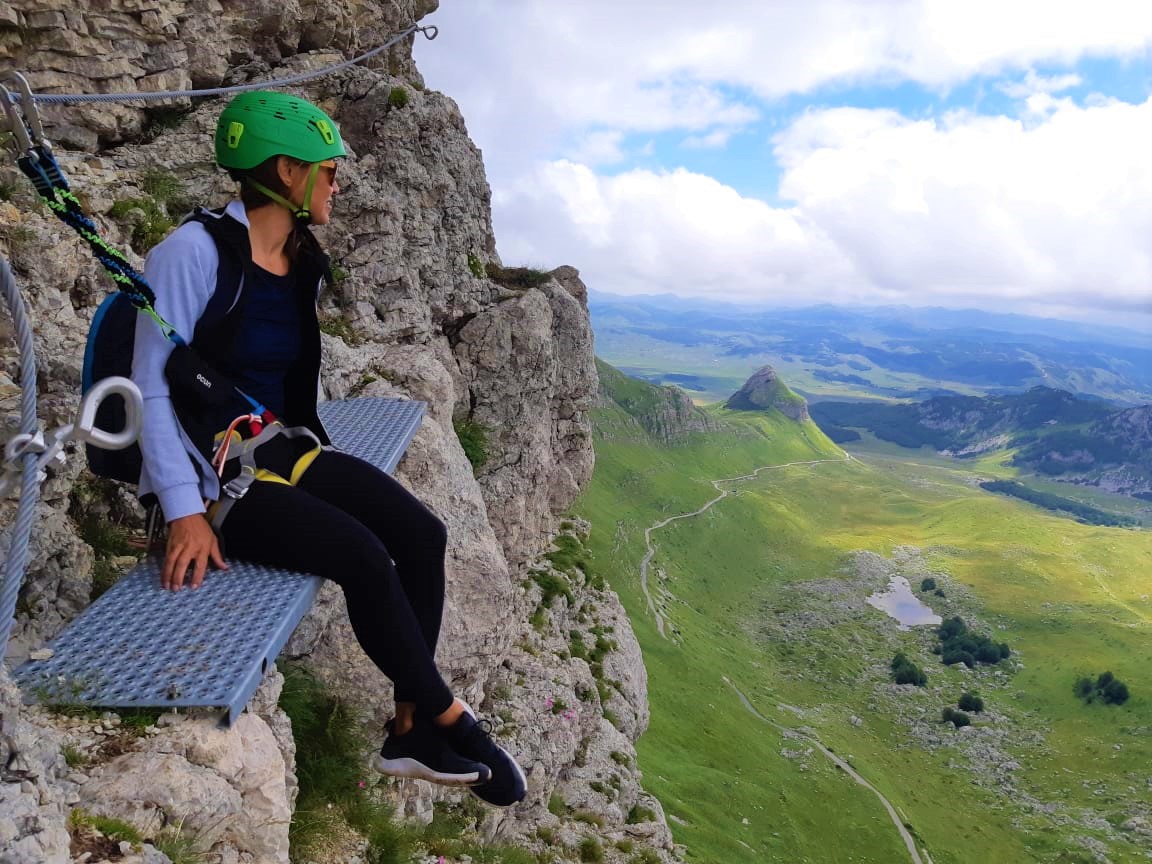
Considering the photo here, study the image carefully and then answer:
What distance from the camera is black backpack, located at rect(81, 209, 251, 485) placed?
5.73 m

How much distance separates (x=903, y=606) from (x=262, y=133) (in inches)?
8194

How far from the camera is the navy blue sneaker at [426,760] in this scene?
6.60 meters

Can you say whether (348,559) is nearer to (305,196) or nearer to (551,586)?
(305,196)

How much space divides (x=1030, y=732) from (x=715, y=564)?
75589 mm

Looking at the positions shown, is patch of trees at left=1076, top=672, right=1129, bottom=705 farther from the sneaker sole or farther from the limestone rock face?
the limestone rock face

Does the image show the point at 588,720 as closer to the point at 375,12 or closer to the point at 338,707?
the point at 338,707

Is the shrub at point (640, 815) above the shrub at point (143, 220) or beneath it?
beneath

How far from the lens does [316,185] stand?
6.53 m

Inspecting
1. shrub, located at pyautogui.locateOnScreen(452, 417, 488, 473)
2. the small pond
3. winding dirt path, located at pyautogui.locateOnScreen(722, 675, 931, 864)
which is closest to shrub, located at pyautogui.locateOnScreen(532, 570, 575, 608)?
shrub, located at pyautogui.locateOnScreen(452, 417, 488, 473)

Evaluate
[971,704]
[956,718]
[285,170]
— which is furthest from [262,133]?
[971,704]

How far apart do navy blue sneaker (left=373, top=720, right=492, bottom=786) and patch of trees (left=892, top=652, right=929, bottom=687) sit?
15380 cm

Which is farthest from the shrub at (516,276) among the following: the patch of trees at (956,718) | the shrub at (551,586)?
the patch of trees at (956,718)

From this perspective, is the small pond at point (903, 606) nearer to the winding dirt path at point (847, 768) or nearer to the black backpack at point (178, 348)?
the winding dirt path at point (847, 768)

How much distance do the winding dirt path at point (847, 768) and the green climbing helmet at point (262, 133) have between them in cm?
9303
